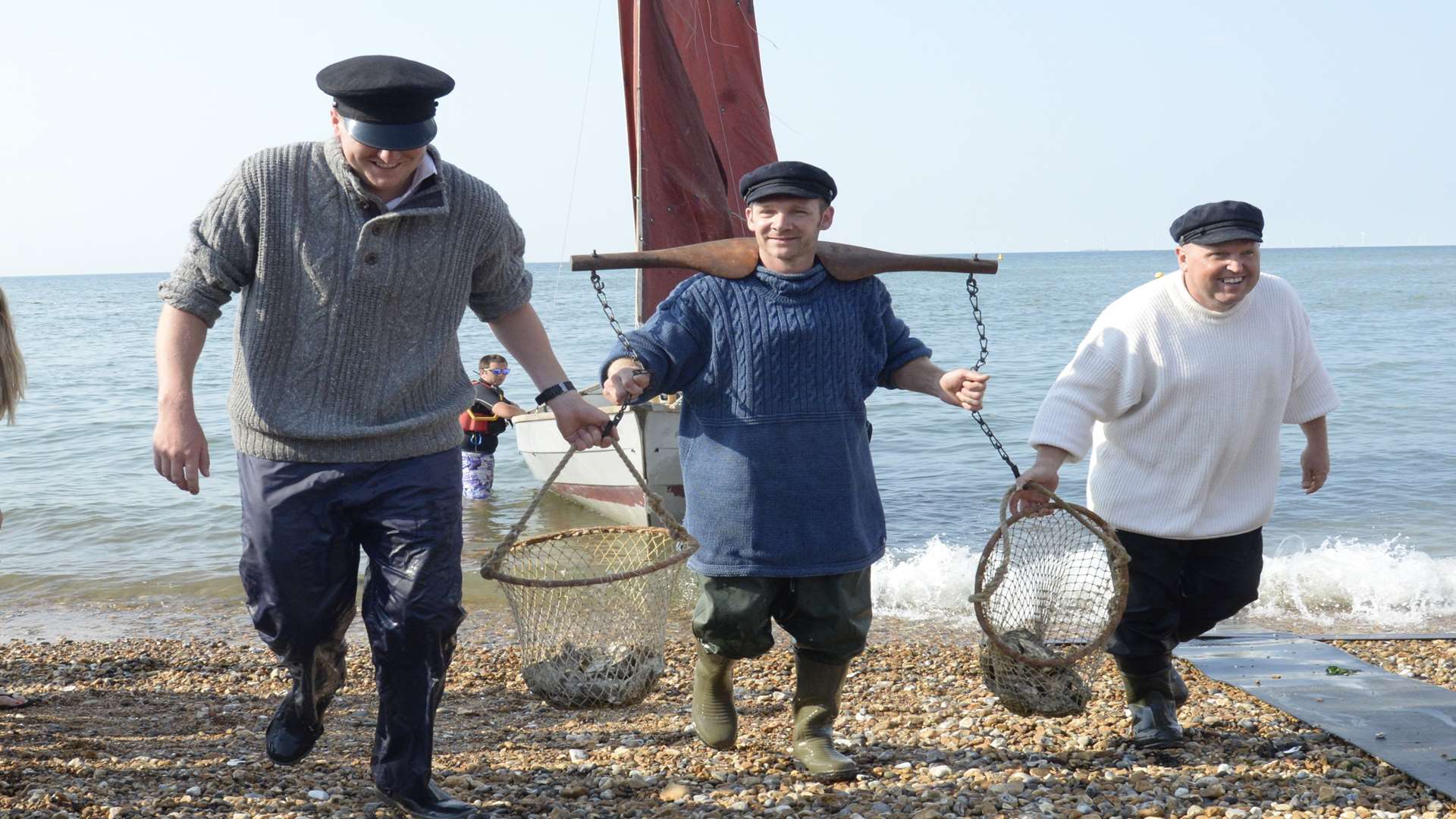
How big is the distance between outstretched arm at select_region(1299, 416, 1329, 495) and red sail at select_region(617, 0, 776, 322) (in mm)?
8011

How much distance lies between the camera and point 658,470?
11414 mm

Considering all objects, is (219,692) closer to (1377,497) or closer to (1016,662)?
(1016,662)

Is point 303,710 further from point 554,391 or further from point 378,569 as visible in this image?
point 554,391

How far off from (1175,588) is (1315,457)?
0.76m

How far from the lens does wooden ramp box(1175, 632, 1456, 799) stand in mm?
4340

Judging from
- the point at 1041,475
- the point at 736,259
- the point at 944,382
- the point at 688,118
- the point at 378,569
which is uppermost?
the point at 688,118

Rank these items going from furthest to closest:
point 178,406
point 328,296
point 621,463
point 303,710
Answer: point 621,463, point 303,710, point 328,296, point 178,406

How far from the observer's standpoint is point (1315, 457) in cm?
469

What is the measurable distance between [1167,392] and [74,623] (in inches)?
298

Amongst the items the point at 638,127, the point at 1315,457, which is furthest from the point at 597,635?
the point at 638,127

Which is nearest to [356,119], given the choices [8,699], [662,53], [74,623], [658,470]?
[8,699]

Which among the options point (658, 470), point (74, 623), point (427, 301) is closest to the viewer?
point (427, 301)

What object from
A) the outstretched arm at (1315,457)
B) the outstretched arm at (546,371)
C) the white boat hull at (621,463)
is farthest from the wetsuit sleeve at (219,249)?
the white boat hull at (621,463)

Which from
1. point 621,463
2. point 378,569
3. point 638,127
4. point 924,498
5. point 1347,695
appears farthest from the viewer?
point 924,498
